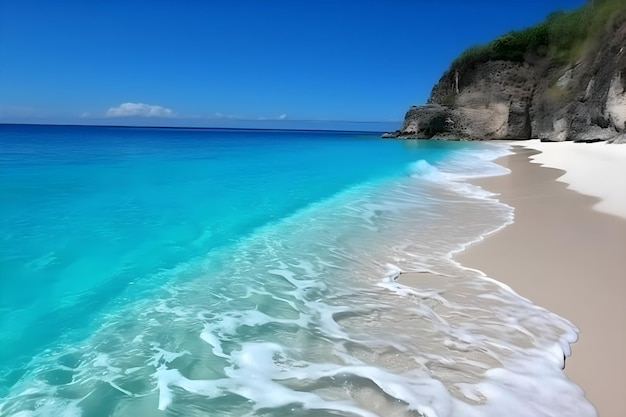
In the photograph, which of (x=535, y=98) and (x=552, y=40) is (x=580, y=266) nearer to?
(x=535, y=98)

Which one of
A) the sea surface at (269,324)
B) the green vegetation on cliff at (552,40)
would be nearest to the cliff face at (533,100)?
the green vegetation on cliff at (552,40)

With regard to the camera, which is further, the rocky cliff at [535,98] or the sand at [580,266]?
the rocky cliff at [535,98]

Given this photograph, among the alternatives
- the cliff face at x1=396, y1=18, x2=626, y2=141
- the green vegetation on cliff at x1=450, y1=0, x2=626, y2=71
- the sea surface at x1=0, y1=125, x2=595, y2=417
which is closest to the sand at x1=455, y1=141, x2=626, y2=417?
the sea surface at x1=0, y1=125, x2=595, y2=417

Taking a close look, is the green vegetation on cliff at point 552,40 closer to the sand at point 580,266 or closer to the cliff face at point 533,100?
the cliff face at point 533,100

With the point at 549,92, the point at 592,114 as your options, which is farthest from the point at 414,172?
the point at 549,92

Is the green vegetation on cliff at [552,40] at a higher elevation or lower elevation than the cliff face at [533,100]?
higher

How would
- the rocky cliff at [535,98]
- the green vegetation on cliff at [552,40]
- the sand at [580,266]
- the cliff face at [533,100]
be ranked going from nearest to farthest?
the sand at [580,266], the cliff face at [533,100], the rocky cliff at [535,98], the green vegetation on cliff at [552,40]

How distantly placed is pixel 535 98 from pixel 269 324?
2190 inches

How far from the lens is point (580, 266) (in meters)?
4.96

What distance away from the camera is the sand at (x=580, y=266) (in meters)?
2.92

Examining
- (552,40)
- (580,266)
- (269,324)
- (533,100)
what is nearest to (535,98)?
(533,100)

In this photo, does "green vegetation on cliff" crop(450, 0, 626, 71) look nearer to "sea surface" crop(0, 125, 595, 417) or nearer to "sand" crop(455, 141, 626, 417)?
"sand" crop(455, 141, 626, 417)

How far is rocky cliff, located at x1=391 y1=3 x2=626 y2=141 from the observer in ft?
86.9

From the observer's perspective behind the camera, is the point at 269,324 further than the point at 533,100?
No
